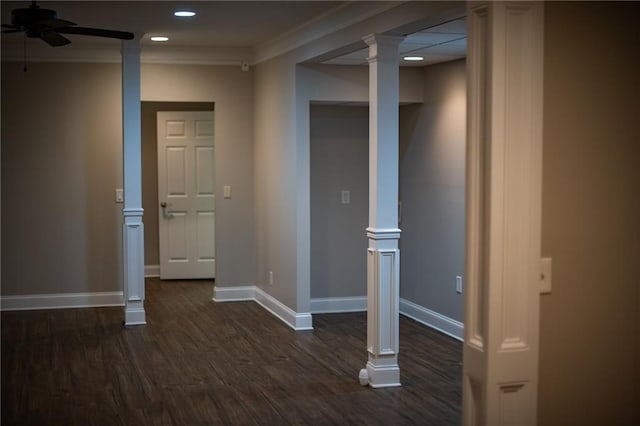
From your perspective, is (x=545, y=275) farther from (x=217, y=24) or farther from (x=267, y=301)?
(x=267, y=301)

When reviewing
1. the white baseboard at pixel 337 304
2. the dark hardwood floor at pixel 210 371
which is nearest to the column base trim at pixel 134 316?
the dark hardwood floor at pixel 210 371

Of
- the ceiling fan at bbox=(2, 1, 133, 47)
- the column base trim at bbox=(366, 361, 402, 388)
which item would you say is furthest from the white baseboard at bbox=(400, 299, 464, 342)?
the ceiling fan at bbox=(2, 1, 133, 47)

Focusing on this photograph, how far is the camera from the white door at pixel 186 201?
9594 millimetres

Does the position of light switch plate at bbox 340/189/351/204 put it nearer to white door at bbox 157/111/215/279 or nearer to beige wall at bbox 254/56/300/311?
beige wall at bbox 254/56/300/311

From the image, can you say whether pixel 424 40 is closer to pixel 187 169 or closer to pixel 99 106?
pixel 99 106

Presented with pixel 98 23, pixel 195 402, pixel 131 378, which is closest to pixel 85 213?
pixel 98 23

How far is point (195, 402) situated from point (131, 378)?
742 millimetres

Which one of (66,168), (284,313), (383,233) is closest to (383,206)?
(383,233)

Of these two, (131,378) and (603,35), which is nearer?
(603,35)

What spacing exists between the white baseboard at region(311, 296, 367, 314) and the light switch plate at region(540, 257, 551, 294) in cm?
531

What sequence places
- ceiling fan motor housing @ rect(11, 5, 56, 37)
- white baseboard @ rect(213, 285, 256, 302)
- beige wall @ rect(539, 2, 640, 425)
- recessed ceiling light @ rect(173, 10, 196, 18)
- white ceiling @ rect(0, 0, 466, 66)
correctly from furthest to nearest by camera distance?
white baseboard @ rect(213, 285, 256, 302), recessed ceiling light @ rect(173, 10, 196, 18), white ceiling @ rect(0, 0, 466, 66), ceiling fan motor housing @ rect(11, 5, 56, 37), beige wall @ rect(539, 2, 640, 425)

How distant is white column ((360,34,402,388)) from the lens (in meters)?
5.20

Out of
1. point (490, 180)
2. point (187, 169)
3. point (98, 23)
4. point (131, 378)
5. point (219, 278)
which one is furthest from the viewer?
point (187, 169)

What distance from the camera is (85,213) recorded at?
8.07 metres
